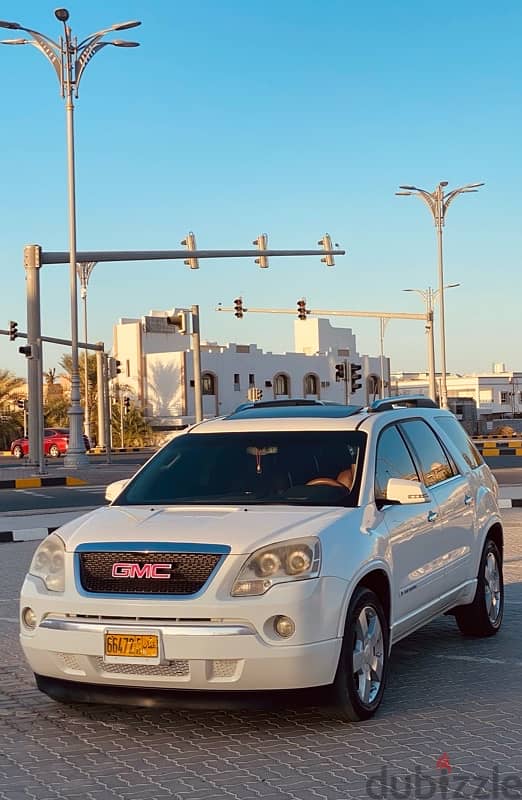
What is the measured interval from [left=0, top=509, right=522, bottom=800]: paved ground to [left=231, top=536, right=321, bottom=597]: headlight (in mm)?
607

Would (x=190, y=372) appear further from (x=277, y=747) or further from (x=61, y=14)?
(x=277, y=747)

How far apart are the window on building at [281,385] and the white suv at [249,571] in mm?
90432

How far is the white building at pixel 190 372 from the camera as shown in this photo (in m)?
88.2

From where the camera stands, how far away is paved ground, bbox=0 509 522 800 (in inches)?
192

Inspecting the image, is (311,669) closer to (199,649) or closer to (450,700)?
(199,649)

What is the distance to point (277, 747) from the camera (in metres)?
5.50

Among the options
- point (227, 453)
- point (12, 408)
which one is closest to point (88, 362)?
point (12, 408)

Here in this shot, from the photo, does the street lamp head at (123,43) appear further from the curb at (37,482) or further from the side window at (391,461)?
the side window at (391,461)

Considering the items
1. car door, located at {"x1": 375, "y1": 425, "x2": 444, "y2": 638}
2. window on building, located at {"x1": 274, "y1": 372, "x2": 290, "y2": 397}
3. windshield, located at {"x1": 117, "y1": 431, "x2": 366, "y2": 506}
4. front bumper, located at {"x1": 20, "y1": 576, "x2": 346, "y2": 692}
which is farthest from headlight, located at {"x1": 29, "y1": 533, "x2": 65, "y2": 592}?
window on building, located at {"x1": 274, "y1": 372, "x2": 290, "y2": 397}

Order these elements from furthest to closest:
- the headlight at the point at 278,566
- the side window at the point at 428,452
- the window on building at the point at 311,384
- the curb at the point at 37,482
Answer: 1. the window on building at the point at 311,384
2. the curb at the point at 37,482
3. the side window at the point at 428,452
4. the headlight at the point at 278,566

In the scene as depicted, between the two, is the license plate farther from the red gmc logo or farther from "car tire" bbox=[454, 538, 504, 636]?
"car tire" bbox=[454, 538, 504, 636]

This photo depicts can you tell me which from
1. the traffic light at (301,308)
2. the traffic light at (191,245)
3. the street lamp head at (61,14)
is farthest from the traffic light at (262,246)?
the traffic light at (301,308)

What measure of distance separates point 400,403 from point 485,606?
1553 mm

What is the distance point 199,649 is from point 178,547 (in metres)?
0.52
